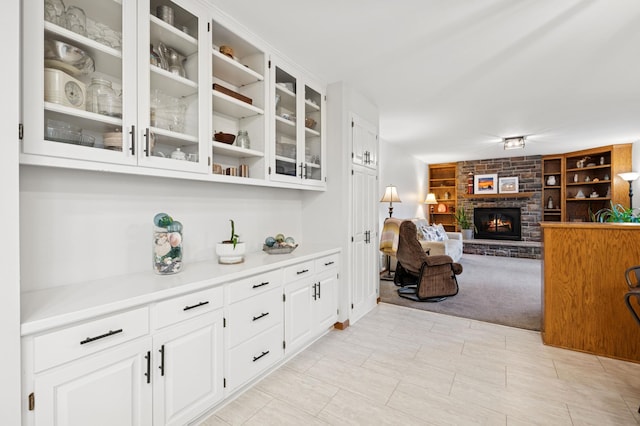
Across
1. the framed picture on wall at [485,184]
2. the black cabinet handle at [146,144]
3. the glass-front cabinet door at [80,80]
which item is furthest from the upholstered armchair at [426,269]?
the framed picture on wall at [485,184]

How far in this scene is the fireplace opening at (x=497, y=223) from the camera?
25.2ft

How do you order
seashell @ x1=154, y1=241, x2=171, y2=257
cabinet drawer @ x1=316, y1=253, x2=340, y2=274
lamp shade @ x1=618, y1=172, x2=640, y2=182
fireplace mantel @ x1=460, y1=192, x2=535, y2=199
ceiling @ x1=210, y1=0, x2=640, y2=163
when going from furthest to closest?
fireplace mantel @ x1=460, y1=192, x2=535, y2=199, lamp shade @ x1=618, y1=172, x2=640, y2=182, cabinet drawer @ x1=316, y1=253, x2=340, y2=274, ceiling @ x1=210, y1=0, x2=640, y2=163, seashell @ x1=154, y1=241, x2=171, y2=257

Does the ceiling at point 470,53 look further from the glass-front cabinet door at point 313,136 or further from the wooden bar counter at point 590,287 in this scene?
the wooden bar counter at point 590,287

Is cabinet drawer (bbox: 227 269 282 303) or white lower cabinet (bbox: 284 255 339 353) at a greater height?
cabinet drawer (bbox: 227 269 282 303)

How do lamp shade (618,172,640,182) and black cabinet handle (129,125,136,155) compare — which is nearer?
black cabinet handle (129,125,136,155)

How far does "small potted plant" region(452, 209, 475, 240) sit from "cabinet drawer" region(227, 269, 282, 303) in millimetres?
7100

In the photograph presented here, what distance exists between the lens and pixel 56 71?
4.28 feet

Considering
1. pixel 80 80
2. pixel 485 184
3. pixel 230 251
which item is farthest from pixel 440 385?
pixel 485 184

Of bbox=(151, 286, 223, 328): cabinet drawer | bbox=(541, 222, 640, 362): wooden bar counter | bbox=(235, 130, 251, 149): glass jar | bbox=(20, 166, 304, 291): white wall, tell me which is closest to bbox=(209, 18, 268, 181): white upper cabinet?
bbox=(235, 130, 251, 149): glass jar

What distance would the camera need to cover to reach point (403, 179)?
6.88m

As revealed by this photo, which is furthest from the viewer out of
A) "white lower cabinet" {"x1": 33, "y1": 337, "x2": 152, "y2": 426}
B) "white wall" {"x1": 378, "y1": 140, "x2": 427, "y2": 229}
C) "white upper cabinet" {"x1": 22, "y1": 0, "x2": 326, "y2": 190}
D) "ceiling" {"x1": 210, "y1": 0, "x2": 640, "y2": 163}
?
"white wall" {"x1": 378, "y1": 140, "x2": 427, "y2": 229}

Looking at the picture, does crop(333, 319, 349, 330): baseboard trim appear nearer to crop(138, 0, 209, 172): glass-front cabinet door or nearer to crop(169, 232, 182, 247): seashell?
crop(169, 232, 182, 247): seashell

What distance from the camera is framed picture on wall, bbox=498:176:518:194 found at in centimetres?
765

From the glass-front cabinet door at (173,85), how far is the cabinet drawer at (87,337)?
78 cm
